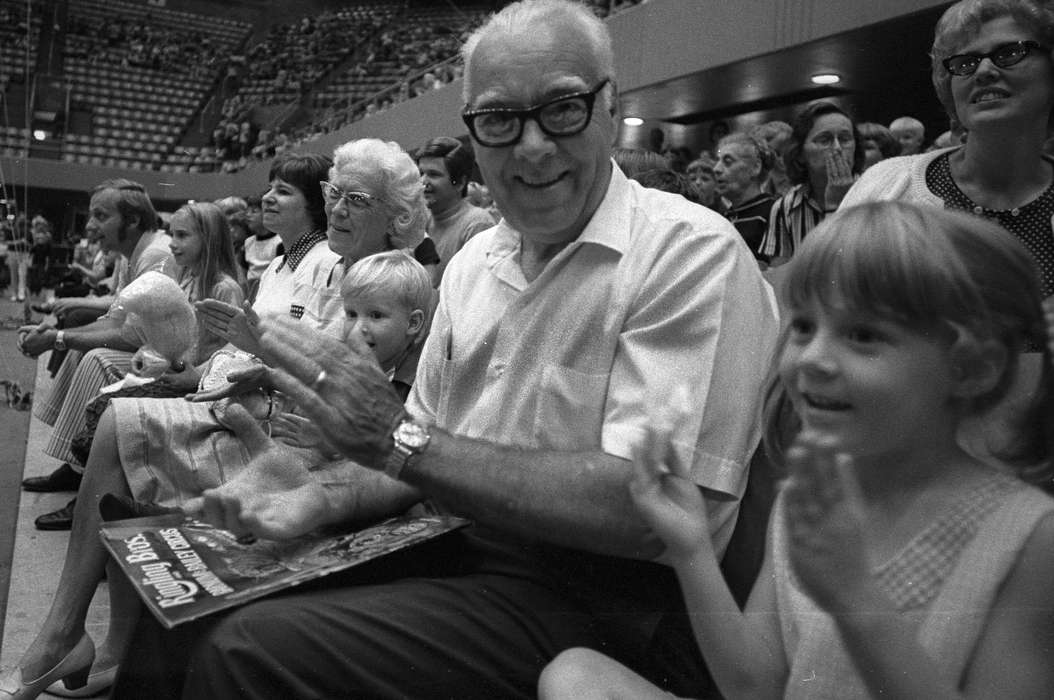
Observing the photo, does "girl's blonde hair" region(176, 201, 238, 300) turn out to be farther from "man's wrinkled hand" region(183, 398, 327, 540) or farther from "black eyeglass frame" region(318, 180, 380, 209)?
"man's wrinkled hand" region(183, 398, 327, 540)

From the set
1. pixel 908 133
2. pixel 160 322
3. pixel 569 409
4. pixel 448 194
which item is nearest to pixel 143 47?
pixel 160 322

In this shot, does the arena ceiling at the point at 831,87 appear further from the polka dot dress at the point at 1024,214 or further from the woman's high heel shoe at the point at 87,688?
the woman's high heel shoe at the point at 87,688

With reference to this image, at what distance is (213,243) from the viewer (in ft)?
4.89

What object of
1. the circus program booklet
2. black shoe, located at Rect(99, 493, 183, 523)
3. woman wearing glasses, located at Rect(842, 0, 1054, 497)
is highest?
woman wearing glasses, located at Rect(842, 0, 1054, 497)

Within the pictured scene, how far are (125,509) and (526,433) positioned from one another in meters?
0.42

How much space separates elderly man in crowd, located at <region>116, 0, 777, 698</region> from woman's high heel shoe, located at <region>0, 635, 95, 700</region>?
1.37ft

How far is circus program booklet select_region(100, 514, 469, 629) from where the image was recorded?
679 mm

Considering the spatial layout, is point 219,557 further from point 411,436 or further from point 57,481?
point 57,481

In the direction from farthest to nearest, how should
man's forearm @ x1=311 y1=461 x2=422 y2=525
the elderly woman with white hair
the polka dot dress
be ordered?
the elderly woman with white hair, man's forearm @ x1=311 y1=461 x2=422 y2=525, the polka dot dress

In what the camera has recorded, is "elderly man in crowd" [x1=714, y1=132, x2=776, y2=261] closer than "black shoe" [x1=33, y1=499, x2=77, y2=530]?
No

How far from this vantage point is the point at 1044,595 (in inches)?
15.7

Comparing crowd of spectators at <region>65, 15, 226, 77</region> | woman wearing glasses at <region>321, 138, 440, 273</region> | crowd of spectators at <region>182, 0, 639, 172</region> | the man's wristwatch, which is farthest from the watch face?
crowd of spectators at <region>65, 15, 226, 77</region>

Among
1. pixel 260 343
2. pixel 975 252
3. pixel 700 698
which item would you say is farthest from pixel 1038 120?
pixel 260 343

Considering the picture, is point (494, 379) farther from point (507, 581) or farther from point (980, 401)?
point (980, 401)
